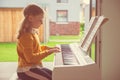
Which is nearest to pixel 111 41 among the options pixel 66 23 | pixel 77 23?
pixel 77 23

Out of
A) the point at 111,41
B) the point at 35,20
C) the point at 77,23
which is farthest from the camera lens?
the point at 77,23

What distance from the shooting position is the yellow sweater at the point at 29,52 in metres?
2.45

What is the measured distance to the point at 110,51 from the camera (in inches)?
176

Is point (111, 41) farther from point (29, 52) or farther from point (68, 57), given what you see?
point (29, 52)

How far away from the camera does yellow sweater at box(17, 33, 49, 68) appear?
2.45m

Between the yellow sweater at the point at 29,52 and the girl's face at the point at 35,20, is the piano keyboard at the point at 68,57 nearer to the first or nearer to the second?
the yellow sweater at the point at 29,52

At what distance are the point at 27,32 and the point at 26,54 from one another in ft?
0.66

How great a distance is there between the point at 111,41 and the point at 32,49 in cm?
222

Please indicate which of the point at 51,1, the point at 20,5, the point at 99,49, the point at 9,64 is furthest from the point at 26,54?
the point at 51,1

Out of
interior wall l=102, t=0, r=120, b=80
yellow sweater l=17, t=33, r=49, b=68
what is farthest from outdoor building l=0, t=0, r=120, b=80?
yellow sweater l=17, t=33, r=49, b=68

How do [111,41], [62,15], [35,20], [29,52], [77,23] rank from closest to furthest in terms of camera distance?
[29,52] < [35,20] < [111,41] < [77,23] < [62,15]

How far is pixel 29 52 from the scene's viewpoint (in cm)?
243

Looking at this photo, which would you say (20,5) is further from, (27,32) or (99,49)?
(27,32)

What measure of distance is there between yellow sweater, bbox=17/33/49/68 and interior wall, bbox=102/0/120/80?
6.58ft
